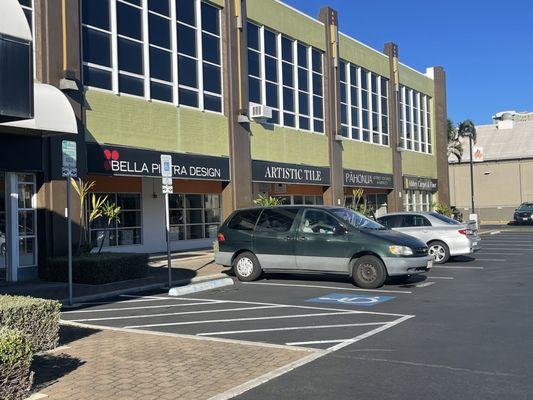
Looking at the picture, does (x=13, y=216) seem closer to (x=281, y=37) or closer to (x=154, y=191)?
(x=154, y=191)

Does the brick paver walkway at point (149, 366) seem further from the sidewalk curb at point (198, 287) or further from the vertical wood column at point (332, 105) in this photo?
the vertical wood column at point (332, 105)

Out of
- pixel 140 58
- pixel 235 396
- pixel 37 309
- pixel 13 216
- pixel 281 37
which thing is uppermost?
pixel 281 37

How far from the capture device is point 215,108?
21922 mm

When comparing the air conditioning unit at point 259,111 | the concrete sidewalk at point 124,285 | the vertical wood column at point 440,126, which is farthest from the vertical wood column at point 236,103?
the vertical wood column at point 440,126

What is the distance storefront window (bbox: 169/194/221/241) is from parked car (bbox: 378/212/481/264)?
9.19 meters

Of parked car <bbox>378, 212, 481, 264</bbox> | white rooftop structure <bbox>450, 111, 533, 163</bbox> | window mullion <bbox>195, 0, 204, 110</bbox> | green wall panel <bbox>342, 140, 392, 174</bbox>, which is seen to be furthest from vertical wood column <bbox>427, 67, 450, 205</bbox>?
parked car <bbox>378, 212, 481, 264</bbox>

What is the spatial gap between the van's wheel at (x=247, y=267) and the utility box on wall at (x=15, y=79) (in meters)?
7.77

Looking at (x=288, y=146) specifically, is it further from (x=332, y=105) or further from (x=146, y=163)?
(x=146, y=163)

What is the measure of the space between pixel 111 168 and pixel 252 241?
5556 millimetres

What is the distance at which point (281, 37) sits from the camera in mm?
26094

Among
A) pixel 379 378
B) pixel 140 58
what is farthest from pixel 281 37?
pixel 379 378

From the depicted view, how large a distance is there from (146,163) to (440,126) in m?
30.9

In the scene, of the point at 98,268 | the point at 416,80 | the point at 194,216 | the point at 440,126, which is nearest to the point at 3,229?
the point at 98,268

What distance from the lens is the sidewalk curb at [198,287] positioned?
39.7 ft
